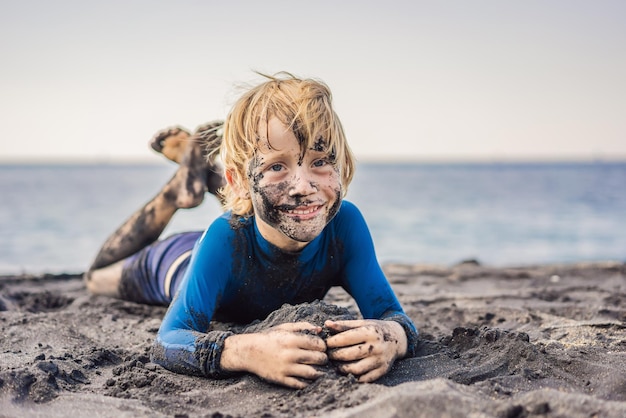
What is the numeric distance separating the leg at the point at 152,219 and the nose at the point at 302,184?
6.11 feet

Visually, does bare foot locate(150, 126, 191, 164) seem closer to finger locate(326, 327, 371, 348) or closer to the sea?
finger locate(326, 327, 371, 348)

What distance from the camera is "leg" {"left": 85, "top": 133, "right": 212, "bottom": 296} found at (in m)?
4.20

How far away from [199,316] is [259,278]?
1.16 feet

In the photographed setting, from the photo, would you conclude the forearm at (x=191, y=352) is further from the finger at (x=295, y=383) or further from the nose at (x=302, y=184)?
the nose at (x=302, y=184)

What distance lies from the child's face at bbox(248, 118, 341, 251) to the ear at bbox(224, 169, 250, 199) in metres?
0.22

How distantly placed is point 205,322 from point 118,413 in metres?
0.71

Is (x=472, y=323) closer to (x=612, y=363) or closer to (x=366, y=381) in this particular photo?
(x=612, y=363)

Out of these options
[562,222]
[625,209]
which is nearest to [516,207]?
[625,209]

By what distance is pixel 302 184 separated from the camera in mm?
2418

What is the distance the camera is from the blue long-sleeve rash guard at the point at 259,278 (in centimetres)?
258

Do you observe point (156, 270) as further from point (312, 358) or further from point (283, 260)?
point (312, 358)

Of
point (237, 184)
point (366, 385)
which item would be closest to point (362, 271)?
point (237, 184)

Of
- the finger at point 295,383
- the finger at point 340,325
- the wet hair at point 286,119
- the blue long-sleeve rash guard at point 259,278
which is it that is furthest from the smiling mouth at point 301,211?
the finger at point 295,383

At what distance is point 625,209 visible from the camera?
691 inches
